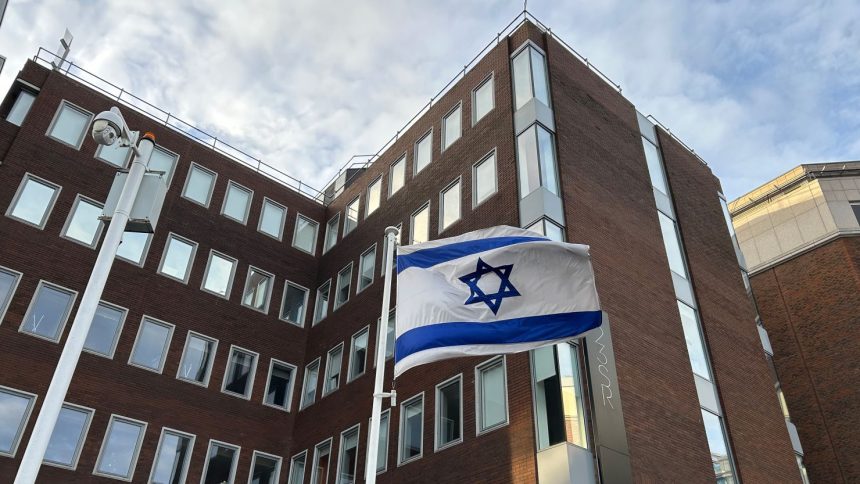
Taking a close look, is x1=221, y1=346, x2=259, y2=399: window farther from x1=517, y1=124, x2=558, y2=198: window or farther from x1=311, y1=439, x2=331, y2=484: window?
x1=517, y1=124, x2=558, y2=198: window

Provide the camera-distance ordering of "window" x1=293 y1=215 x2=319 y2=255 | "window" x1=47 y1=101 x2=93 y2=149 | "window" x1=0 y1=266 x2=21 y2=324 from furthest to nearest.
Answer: "window" x1=293 y1=215 x2=319 y2=255, "window" x1=47 y1=101 x2=93 y2=149, "window" x1=0 y1=266 x2=21 y2=324

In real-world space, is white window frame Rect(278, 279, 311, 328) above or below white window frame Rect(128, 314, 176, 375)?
above

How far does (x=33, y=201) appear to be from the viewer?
2627 cm

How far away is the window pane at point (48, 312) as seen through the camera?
80.1 feet

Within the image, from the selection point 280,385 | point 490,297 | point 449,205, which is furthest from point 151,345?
point 490,297

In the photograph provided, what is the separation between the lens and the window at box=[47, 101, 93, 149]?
92.2 feet

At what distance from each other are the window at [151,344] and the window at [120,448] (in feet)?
7.09

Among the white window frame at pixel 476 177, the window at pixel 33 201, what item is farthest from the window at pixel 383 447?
the window at pixel 33 201

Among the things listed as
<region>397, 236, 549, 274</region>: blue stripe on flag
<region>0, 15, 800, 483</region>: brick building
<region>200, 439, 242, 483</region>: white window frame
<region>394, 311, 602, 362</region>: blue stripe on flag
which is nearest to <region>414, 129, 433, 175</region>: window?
<region>0, 15, 800, 483</region>: brick building

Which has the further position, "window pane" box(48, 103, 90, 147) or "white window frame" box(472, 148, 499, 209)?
"window pane" box(48, 103, 90, 147)

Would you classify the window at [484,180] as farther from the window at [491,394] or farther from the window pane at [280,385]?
the window pane at [280,385]

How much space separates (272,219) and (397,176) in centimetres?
679

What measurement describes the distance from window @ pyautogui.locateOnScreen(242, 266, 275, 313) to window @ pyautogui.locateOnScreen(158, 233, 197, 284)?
253 cm

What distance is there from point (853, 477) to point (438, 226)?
2214 cm
